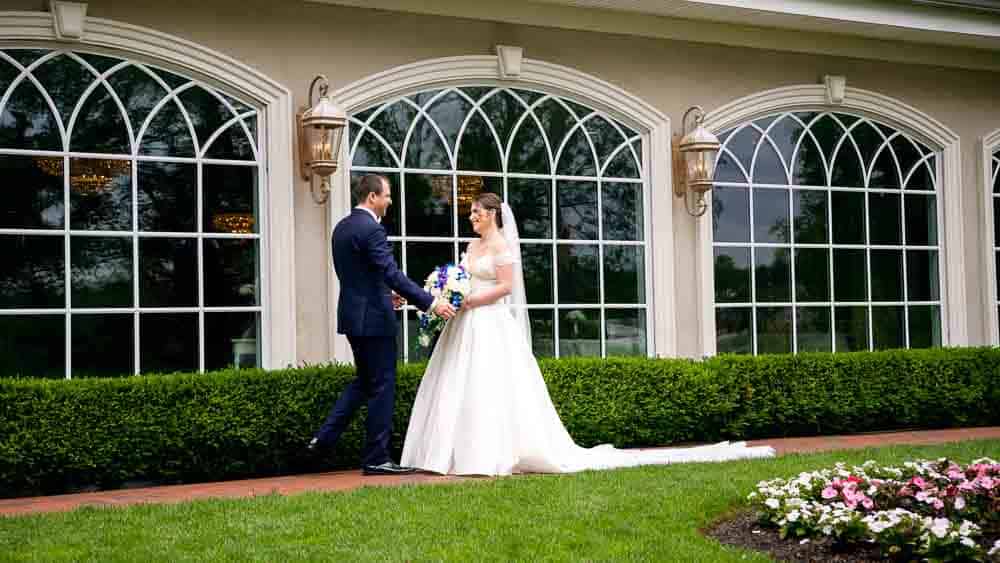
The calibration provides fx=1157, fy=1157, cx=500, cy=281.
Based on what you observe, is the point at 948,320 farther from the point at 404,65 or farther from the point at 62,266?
the point at 62,266

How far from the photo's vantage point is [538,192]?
388 inches

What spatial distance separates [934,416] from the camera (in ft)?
35.2

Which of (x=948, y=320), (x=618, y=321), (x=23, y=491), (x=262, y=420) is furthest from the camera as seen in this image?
(x=948, y=320)

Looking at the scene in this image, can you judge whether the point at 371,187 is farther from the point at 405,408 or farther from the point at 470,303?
the point at 405,408

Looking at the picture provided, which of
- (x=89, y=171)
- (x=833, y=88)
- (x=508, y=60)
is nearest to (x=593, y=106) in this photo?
(x=508, y=60)

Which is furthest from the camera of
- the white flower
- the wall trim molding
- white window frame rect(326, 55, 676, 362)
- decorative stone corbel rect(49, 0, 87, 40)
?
the wall trim molding

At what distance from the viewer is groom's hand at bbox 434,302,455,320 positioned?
310 inches

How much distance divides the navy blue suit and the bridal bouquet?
0.23m

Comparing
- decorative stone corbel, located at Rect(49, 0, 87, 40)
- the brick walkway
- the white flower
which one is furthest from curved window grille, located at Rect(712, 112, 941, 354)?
the white flower

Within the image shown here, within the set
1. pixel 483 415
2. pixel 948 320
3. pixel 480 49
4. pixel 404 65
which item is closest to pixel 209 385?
pixel 483 415

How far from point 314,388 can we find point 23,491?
1985 mm

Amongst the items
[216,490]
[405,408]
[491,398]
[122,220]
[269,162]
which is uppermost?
[269,162]

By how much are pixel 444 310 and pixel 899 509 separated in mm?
3556

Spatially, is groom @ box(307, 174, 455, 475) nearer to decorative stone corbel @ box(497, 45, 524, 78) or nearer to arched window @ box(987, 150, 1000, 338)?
decorative stone corbel @ box(497, 45, 524, 78)
